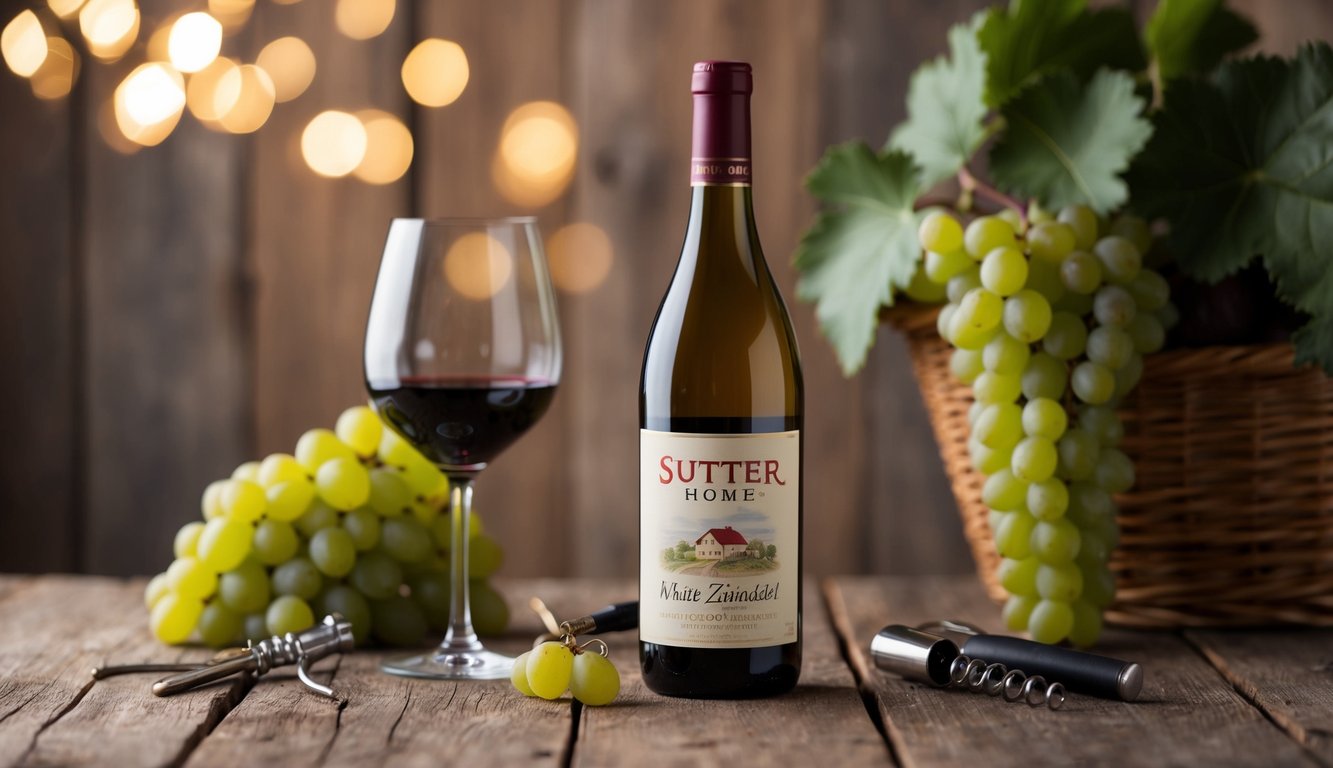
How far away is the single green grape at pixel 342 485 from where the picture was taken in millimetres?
986

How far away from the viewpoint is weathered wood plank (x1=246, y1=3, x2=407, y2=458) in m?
1.74

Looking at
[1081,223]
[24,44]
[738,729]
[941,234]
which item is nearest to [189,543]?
[738,729]

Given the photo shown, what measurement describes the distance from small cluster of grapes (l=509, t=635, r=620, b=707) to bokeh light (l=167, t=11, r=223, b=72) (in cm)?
123

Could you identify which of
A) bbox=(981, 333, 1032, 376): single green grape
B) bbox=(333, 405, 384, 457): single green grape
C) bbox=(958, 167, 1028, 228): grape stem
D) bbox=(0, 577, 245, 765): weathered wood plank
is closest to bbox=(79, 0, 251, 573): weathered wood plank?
bbox=(0, 577, 245, 765): weathered wood plank

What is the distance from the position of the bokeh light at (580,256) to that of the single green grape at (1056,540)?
932 mm

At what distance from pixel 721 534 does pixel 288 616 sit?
0.36 meters

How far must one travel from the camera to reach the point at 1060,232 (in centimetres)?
93

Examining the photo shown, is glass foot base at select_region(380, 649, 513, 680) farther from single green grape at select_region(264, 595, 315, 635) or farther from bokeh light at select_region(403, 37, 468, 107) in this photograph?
bokeh light at select_region(403, 37, 468, 107)

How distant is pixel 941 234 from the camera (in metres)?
0.94

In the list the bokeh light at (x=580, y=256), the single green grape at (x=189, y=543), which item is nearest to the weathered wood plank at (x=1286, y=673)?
the single green grape at (x=189, y=543)

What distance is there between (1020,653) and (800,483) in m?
0.18

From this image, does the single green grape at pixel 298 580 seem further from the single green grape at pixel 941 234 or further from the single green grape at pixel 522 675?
the single green grape at pixel 941 234

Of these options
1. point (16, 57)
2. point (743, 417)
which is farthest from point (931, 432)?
point (16, 57)

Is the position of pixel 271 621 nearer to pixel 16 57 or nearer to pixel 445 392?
pixel 445 392
